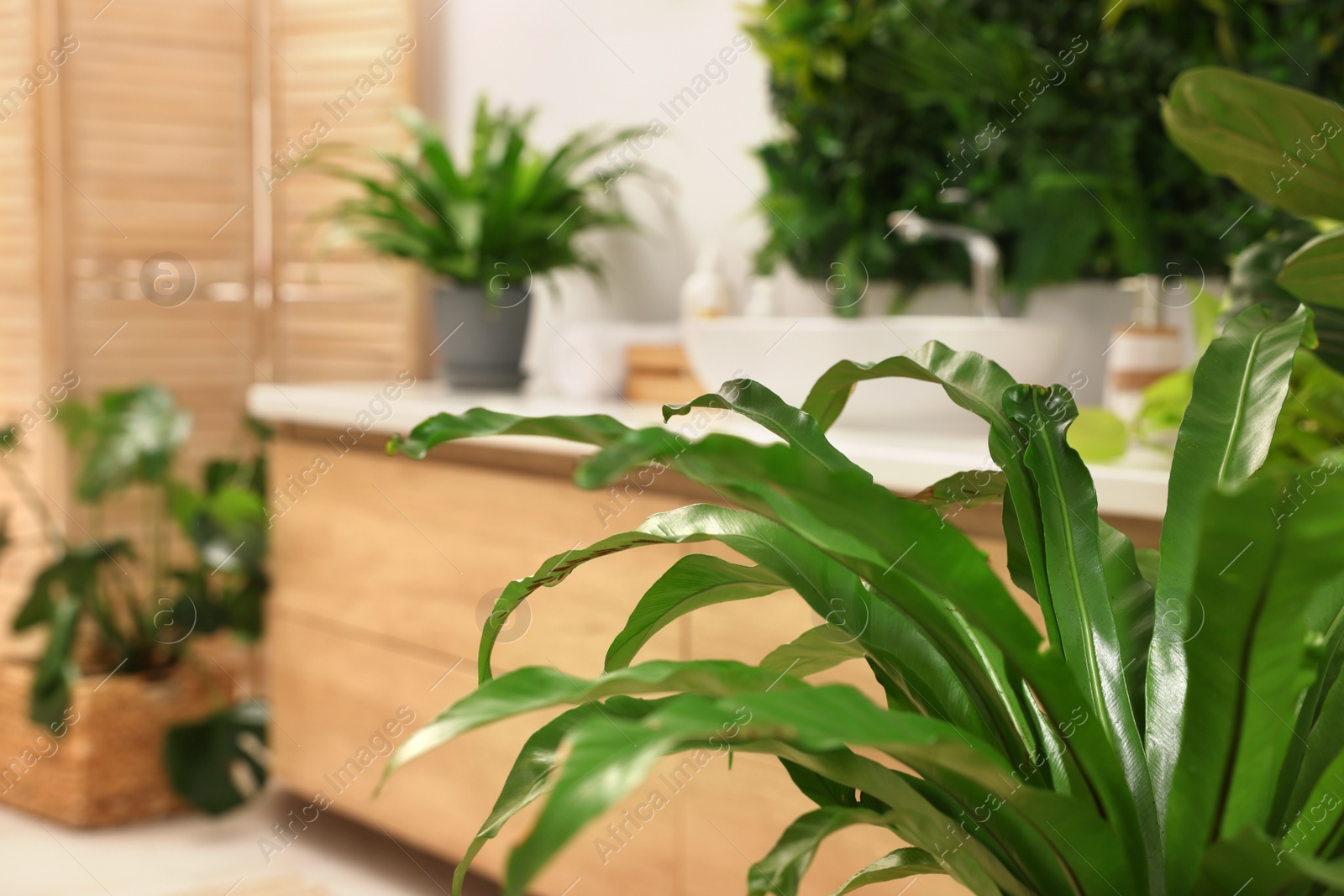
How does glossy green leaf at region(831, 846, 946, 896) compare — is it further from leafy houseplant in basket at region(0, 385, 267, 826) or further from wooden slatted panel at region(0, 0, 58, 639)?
wooden slatted panel at region(0, 0, 58, 639)

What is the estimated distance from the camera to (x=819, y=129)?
2045mm

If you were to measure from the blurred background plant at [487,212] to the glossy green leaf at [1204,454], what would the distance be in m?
1.71

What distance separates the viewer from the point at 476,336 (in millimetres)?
2264

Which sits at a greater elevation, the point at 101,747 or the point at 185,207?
the point at 185,207

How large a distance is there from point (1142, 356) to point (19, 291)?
222 centimetres

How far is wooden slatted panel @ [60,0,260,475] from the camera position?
2654 mm

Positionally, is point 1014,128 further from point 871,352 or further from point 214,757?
point 214,757

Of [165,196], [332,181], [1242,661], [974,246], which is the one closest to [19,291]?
[165,196]

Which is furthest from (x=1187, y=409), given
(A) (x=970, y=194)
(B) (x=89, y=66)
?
(B) (x=89, y=66)

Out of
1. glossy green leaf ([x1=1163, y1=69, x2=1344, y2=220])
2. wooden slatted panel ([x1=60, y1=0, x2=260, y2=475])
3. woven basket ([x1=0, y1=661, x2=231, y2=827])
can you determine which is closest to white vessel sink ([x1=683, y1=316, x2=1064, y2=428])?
glossy green leaf ([x1=1163, y1=69, x2=1344, y2=220])

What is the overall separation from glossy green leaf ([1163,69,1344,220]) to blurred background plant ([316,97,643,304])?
153 centimetres

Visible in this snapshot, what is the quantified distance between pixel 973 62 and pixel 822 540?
1.50 meters

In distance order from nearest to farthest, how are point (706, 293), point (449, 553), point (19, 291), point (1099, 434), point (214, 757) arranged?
point (1099, 434), point (449, 553), point (706, 293), point (214, 757), point (19, 291)

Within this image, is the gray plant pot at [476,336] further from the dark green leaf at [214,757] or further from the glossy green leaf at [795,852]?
the glossy green leaf at [795,852]
